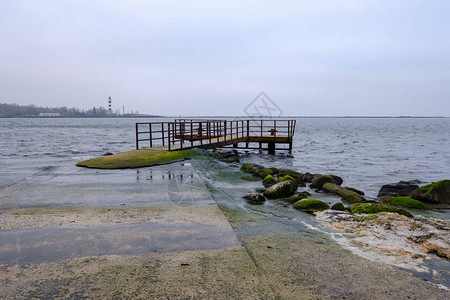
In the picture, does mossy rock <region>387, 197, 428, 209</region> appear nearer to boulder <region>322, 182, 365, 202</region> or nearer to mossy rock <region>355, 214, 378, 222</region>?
boulder <region>322, 182, 365, 202</region>

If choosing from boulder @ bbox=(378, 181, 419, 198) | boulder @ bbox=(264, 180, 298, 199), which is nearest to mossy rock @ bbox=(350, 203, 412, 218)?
boulder @ bbox=(264, 180, 298, 199)

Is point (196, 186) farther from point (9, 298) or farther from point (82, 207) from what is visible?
point (9, 298)

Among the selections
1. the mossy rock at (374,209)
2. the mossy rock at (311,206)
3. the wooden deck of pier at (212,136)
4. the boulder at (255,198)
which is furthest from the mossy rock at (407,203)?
the wooden deck of pier at (212,136)

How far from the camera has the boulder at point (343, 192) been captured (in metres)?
9.44

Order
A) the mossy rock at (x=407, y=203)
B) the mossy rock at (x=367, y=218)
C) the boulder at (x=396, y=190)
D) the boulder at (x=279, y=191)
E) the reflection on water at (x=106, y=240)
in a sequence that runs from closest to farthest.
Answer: the reflection on water at (x=106, y=240)
the mossy rock at (x=367, y=218)
the mossy rock at (x=407, y=203)
the boulder at (x=279, y=191)
the boulder at (x=396, y=190)

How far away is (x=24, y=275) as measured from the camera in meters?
3.88

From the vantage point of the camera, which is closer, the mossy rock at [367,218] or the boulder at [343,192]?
the mossy rock at [367,218]

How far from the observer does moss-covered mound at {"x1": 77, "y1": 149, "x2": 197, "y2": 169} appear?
12969mm

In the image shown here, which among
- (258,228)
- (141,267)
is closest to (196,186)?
(258,228)

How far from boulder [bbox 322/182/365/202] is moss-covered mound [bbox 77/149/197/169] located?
6.22 meters

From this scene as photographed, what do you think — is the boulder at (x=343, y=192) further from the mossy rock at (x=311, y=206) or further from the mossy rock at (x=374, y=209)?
the mossy rock at (x=311, y=206)

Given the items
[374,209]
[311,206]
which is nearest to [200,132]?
[311,206]

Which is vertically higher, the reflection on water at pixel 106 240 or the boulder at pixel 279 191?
the reflection on water at pixel 106 240

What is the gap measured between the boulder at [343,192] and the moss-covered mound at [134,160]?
6.22 metres
